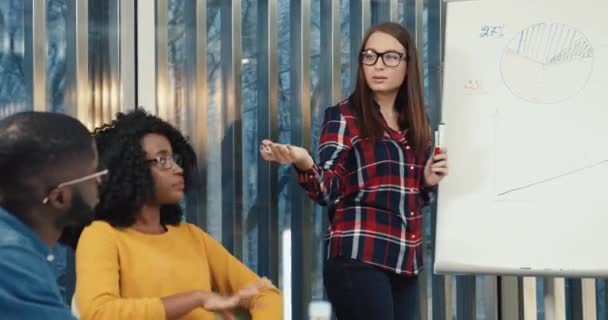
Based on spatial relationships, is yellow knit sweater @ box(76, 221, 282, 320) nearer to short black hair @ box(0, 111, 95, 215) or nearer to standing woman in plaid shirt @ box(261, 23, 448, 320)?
standing woman in plaid shirt @ box(261, 23, 448, 320)

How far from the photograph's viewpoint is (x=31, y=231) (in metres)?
1.42

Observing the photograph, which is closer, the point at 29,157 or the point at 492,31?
the point at 29,157

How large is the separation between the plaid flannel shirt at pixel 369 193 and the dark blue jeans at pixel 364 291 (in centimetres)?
3

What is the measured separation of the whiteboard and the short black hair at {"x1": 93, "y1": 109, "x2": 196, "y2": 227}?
0.93 m

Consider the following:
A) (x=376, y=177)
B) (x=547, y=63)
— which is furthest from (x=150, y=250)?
(x=547, y=63)

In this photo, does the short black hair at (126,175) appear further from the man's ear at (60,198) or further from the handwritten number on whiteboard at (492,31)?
the handwritten number on whiteboard at (492,31)

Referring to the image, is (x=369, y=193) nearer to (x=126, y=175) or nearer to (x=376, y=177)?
(x=376, y=177)

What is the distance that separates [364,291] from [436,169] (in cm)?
44

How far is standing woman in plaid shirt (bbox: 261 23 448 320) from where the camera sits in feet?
8.57

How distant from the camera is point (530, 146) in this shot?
290 cm

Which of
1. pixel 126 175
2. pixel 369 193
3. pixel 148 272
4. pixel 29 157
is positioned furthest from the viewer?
pixel 369 193

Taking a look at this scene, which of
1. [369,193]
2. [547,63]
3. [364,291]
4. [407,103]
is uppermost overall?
[547,63]

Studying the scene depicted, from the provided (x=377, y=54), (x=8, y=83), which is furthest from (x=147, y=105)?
(x=377, y=54)

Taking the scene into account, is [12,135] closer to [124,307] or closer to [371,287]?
[124,307]
